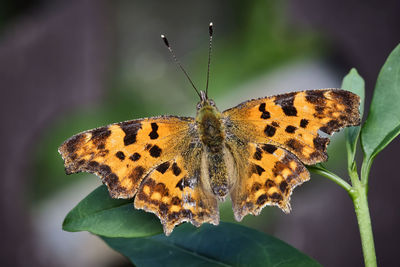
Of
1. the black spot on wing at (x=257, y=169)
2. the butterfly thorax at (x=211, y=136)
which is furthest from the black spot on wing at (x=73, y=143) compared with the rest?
the black spot on wing at (x=257, y=169)

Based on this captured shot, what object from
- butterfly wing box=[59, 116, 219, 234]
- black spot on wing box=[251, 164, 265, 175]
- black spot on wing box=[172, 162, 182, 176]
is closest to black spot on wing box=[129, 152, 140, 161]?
butterfly wing box=[59, 116, 219, 234]

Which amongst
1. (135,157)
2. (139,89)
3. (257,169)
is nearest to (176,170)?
(135,157)

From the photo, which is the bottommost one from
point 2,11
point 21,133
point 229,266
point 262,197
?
point 229,266

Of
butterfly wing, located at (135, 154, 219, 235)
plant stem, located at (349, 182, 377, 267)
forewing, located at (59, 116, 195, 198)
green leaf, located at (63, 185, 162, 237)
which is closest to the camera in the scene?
plant stem, located at (349, 182, 377, 267)

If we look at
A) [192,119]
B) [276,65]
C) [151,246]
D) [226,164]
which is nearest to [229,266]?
[151,246]

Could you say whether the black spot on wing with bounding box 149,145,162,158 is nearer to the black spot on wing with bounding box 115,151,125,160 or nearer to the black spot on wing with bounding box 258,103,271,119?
the black spot on wing with bounding box 115,151,125,160

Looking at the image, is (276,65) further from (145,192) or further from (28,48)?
(145,192)
